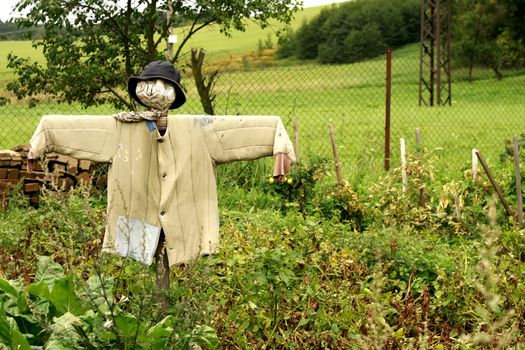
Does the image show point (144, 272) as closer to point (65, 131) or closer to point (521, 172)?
point (65, 131)

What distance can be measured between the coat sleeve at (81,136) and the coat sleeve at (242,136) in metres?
0.47

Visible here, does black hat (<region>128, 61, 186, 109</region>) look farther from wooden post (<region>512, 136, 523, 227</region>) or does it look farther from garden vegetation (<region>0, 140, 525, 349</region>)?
wooden post (<region>512, 136, 523, 227</region>)

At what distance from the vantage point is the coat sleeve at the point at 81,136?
4.38 metres

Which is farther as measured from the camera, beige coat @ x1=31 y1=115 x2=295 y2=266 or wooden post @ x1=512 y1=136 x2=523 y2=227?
wooden post @ x1=512 y1=136 x2=523 y2=227

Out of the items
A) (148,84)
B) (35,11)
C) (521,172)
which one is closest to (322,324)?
(148,84)

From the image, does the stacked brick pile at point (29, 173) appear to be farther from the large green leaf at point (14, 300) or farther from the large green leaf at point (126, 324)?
the large green leaf at point (126, 324)

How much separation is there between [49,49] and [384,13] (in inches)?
1648

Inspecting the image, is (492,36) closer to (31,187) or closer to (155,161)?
(31,187)

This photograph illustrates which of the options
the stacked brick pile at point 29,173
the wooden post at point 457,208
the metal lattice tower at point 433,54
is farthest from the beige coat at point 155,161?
the metal lattice tower at point 433,54

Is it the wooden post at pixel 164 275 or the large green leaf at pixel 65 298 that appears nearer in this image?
the large green leaf at pixel 65 298

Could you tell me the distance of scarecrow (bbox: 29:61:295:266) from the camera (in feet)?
14.4

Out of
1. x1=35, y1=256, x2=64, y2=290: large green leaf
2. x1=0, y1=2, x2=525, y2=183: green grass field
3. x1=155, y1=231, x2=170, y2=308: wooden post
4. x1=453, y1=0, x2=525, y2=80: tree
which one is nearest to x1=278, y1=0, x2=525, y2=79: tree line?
x1=453, y1=0, x2=525, y2=80: tree

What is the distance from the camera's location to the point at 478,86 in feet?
111

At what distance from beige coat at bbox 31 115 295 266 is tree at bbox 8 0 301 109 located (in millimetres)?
5562
